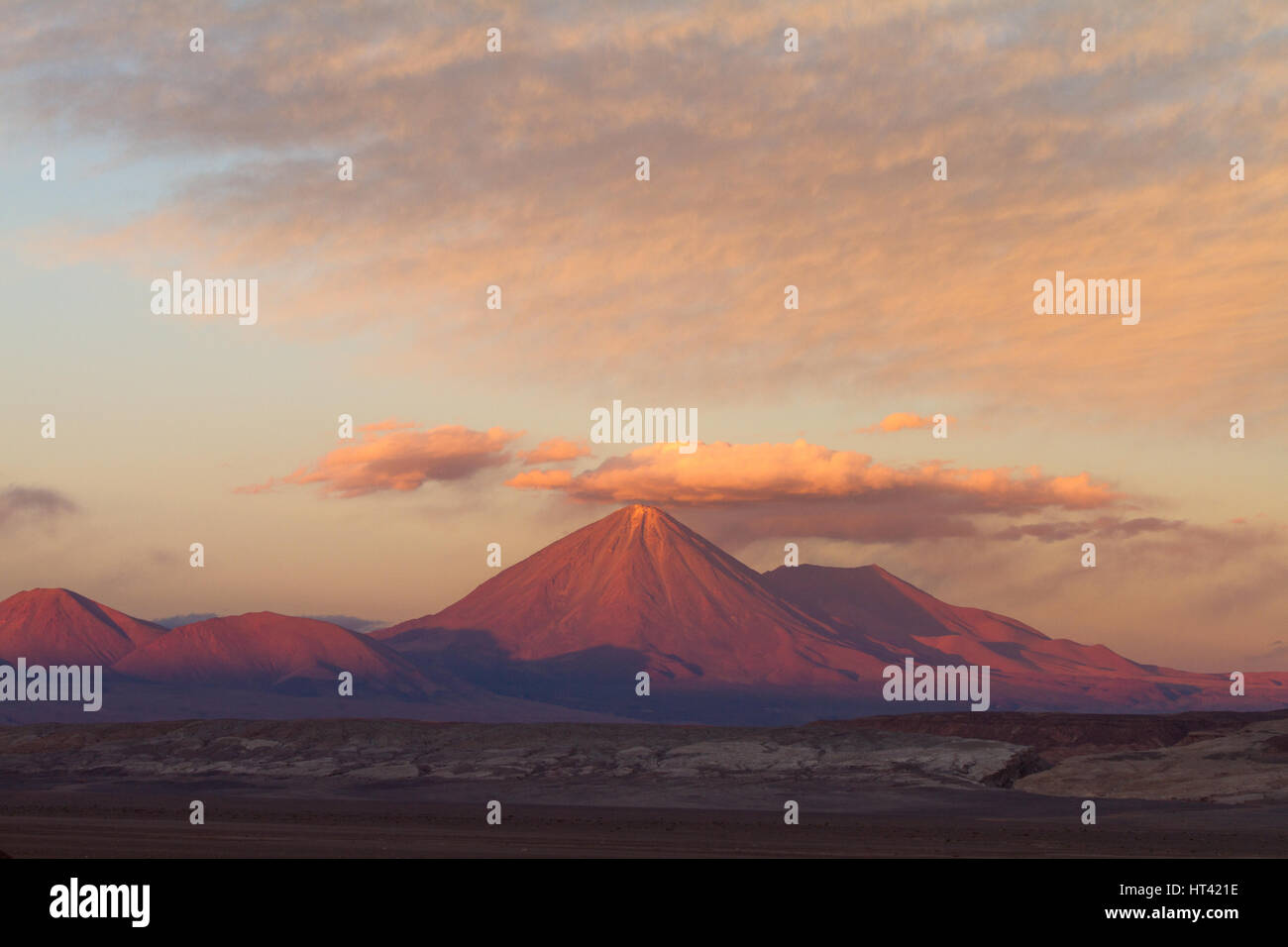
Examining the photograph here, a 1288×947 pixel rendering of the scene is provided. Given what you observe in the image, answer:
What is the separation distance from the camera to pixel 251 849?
38.9 meters
